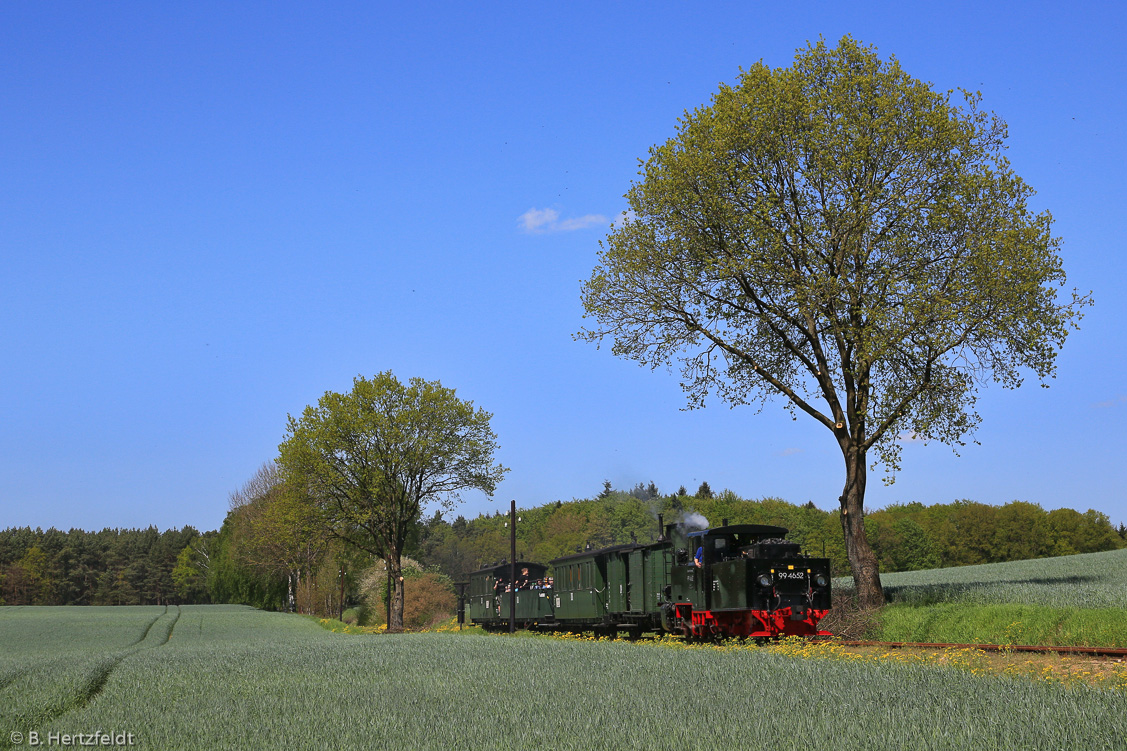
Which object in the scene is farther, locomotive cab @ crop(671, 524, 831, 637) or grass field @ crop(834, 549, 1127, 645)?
locomotive cab @ crop(671, 524, 831, 637)

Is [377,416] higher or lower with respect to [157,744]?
higher

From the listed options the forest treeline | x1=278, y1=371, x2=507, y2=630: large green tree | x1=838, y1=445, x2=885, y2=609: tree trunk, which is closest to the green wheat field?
x1=838, y1=445, x2=885, y2=609: tree trunk

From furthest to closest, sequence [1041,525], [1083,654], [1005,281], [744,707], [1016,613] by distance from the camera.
→ [1041,525] → [1005,281] → [1016,613] → [1083,654] → [744,707]

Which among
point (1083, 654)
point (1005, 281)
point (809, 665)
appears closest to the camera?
point (809, 665)

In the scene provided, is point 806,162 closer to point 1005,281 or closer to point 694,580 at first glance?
point 1005,281

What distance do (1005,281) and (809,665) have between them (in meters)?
14.4

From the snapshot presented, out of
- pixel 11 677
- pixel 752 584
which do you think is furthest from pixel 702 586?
pixel 11 677

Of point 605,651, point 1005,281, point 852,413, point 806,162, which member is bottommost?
point 605,651

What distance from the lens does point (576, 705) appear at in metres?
10.4

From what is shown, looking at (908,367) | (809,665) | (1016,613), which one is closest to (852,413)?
(908,367)

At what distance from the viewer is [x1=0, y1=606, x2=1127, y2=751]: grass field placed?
803 cm

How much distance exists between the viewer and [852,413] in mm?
26062

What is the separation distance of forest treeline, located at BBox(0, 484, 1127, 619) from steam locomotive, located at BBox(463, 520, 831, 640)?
126 feet

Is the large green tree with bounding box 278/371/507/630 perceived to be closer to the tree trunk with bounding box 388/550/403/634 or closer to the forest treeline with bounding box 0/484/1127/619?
the tree trunk with bounding box 388/550/403/634
